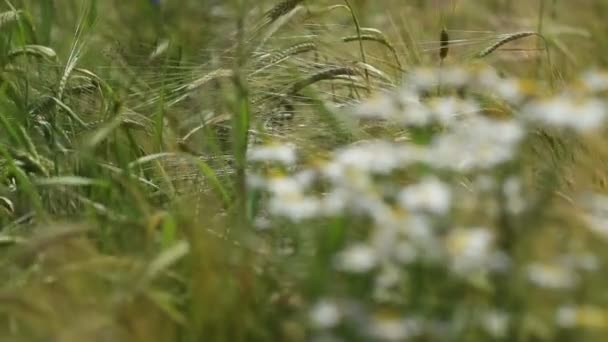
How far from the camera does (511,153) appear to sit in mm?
1225

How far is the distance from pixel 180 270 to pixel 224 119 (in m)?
0.53

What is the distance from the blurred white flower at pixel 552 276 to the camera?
1.15 meters

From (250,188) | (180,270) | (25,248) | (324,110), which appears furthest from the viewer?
(324,110)

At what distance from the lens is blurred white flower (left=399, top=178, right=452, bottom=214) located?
3.91 ft

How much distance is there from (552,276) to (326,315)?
8.4 inches

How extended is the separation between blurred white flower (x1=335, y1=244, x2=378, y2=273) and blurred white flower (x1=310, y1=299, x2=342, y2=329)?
0.13ft

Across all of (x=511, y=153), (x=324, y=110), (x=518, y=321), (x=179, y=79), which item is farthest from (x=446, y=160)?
(x=179, y=79)

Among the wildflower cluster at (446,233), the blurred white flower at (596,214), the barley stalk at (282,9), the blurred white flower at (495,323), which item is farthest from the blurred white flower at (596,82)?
the barley stalk at (282,9)

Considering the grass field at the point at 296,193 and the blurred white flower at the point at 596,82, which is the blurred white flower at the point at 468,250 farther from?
the blurred white flower at the point at 596,82

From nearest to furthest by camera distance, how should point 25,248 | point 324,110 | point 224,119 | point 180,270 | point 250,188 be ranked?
point 25,248, point 180,270, point 250,188, point 324,110, point 224,119

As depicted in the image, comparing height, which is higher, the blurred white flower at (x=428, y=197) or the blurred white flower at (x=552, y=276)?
the blurred white flower at (x=428, y=197)

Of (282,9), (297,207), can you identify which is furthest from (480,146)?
(282,9)

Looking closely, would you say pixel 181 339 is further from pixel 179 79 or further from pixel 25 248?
pixel 179 79

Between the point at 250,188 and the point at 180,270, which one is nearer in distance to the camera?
the point at 180,270
